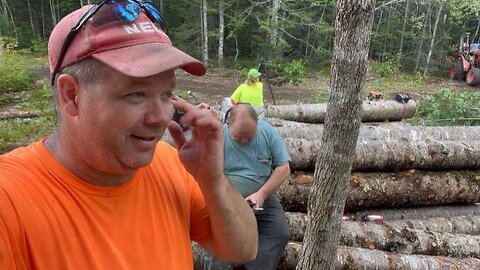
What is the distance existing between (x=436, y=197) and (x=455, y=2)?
20.1 meters

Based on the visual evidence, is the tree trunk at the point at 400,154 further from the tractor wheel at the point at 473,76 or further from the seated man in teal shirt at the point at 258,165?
the tractor wheel at the point at 473,76

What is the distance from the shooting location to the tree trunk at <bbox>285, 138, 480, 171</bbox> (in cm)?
590

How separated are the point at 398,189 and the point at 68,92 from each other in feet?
17.8

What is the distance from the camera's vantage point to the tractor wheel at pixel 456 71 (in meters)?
22.4

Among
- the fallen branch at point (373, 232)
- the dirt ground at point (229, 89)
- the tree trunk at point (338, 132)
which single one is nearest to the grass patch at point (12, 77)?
the dirt ground at point (229, 89)

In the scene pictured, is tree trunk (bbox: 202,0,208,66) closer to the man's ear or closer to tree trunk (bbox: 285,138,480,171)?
tree trunk (bbox: 285,138,480,171)

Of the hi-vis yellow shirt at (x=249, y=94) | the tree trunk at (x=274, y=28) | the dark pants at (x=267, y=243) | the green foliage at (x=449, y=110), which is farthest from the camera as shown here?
the tree trunk at (x=274, y=28)

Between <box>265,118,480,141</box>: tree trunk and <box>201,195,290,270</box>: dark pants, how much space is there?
10.3 feet

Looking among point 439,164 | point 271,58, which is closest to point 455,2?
point 271,58

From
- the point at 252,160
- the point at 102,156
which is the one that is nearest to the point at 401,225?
the point at 252,160

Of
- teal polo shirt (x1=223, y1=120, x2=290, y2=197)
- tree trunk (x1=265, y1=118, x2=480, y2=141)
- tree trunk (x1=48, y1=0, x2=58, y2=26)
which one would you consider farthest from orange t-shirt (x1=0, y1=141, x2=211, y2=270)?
tree trunk (x1=48, y1=0, x2=58, y2=26)

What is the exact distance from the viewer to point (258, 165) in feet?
14.4

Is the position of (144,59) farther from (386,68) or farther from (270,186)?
(386,68)

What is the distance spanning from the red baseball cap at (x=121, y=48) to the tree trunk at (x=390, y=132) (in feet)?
19.5
